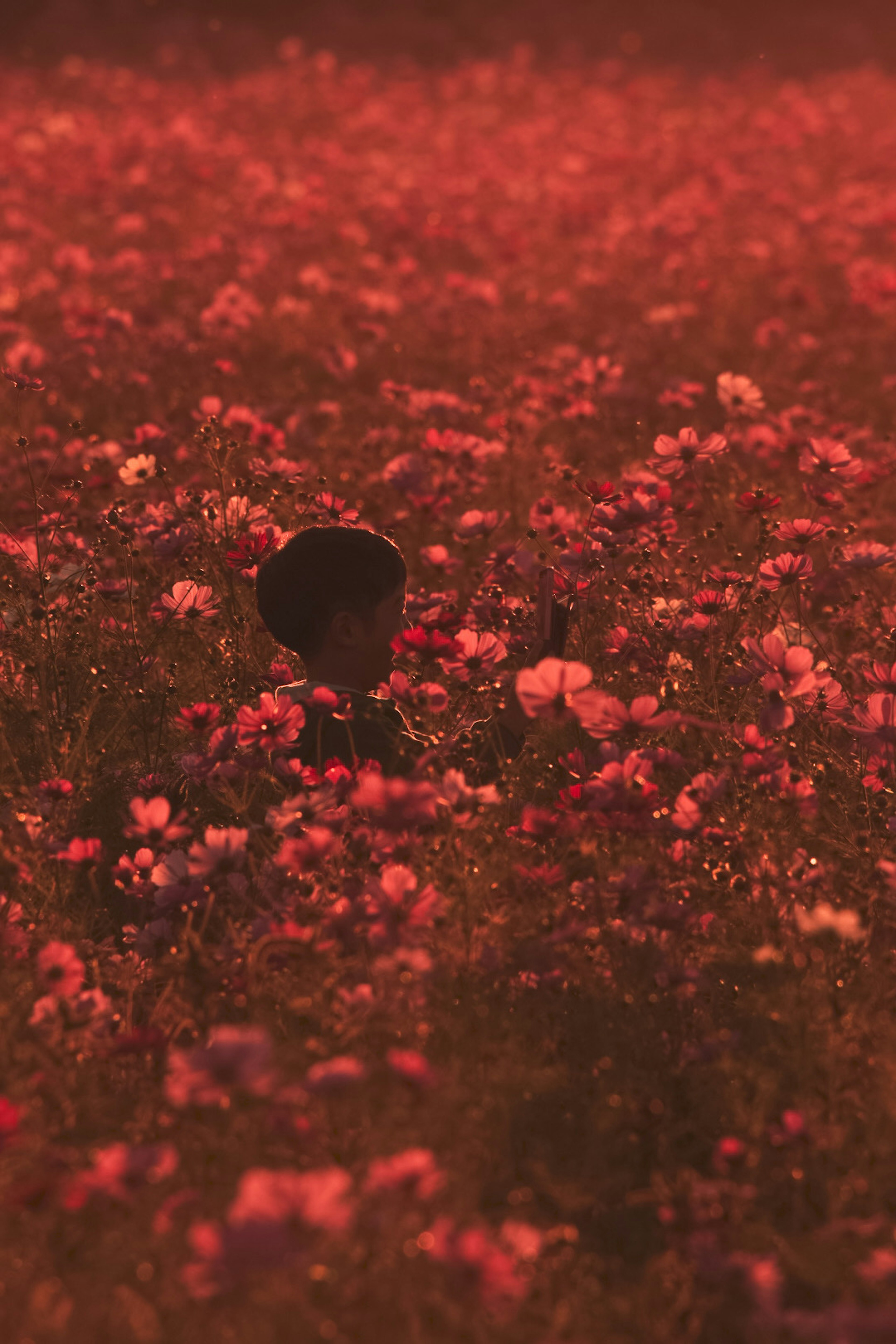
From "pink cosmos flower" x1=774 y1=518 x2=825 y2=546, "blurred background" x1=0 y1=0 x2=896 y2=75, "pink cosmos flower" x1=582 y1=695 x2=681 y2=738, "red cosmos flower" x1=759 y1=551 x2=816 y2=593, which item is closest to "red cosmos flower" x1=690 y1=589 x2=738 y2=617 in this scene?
"red cosmos flower" x1=759 y1=551 x2=816 y2=593

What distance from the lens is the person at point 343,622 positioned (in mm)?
3043

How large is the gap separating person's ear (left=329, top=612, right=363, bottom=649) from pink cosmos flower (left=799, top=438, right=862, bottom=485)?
1.37 m

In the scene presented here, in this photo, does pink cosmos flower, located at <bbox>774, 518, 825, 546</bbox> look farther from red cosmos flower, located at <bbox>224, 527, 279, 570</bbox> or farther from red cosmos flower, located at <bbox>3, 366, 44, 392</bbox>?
red cosmos flower, located at <bbox>3, 366, 44, 392</bbox>

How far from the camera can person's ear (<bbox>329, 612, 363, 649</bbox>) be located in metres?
3.15

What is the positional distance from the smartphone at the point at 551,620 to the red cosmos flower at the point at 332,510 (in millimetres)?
661

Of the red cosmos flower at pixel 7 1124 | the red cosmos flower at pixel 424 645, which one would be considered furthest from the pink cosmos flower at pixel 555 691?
the red cosmos flower at pixel 7 1124

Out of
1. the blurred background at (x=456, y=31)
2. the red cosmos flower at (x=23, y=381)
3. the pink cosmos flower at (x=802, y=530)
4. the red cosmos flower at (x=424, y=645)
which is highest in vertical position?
the blurred background at (x=456, y=31)

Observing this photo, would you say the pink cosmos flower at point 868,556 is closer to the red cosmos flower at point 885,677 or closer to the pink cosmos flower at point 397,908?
the red cosmos flower at point 885,677

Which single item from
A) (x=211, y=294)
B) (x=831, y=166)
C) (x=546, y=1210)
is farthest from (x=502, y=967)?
(x=831, y=166)

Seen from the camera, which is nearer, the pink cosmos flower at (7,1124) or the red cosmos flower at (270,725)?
the pink cosmos flower at (7,1124)

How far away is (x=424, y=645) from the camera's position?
8.37 feet

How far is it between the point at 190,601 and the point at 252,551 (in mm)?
222

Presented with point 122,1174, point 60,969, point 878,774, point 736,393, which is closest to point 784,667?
point 878,774

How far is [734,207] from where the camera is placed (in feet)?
33.3
